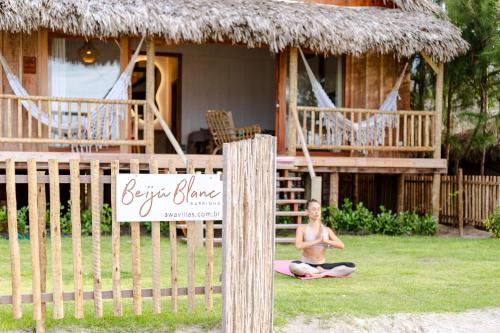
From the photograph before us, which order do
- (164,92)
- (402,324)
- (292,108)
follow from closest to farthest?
(402,324), (292,108), (164,92)

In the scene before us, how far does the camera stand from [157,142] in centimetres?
1525

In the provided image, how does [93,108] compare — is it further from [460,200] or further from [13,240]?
[13,240]

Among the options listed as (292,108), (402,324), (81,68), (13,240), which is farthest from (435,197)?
(13,240)

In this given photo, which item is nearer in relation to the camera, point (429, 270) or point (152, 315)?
point (152, 315)

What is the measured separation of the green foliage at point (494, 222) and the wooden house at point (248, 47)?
0.95m

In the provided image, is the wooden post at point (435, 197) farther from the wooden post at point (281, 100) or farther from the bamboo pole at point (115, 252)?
the bamboo pole at point (115, 252)

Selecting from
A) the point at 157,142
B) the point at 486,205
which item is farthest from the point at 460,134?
the point at 157,142

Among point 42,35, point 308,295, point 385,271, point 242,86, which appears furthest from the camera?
point 242,86

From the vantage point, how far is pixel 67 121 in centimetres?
1109

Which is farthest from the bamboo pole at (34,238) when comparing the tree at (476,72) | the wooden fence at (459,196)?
the tree at (476,72)

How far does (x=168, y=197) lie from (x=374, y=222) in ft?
23.2

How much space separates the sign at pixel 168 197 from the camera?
4984 millimetres

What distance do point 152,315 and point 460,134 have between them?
11272 millimetres

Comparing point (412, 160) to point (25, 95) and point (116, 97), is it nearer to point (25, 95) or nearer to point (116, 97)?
point (116, 97)
